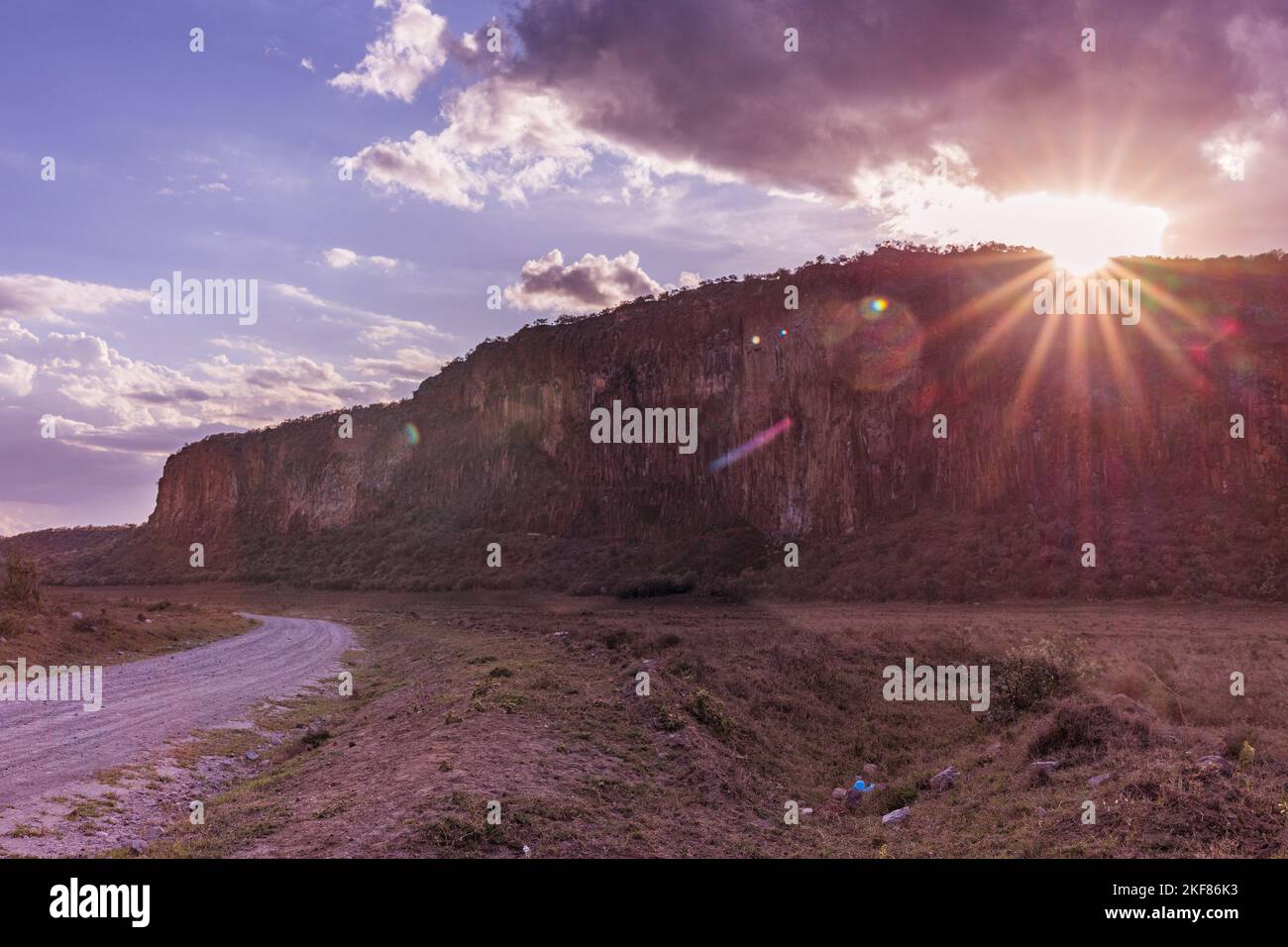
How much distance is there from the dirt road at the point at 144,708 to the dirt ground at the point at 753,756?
902mm

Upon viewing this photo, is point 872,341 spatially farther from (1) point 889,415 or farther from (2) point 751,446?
(2) point 751,446

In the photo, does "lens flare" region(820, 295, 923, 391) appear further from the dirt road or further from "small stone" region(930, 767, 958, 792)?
"small stone" region(930, 767, 958, 792)

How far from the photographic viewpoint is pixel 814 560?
51.0 metres

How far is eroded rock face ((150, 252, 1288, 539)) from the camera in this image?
47.0 metres

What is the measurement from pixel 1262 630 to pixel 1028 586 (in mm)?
14659

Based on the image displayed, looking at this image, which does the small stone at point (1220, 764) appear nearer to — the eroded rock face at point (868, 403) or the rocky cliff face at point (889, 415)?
the rocky cliff face at point (889, 415)

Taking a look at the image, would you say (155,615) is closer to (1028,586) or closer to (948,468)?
(1028,586)

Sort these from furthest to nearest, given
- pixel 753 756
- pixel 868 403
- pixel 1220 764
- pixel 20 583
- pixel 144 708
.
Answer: pixel 868 403 < pixel 20 583 < pixel 144 708 < pixel 753 756 < pixel 1220 764

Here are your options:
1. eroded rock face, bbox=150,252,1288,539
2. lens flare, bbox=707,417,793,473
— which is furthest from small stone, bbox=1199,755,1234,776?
lens flare, bbox=707,417,793,473

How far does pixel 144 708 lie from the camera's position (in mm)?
16578

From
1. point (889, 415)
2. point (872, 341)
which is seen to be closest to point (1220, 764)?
point (889, 415)

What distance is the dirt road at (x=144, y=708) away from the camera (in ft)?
39.6

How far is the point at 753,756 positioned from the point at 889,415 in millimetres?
44277
